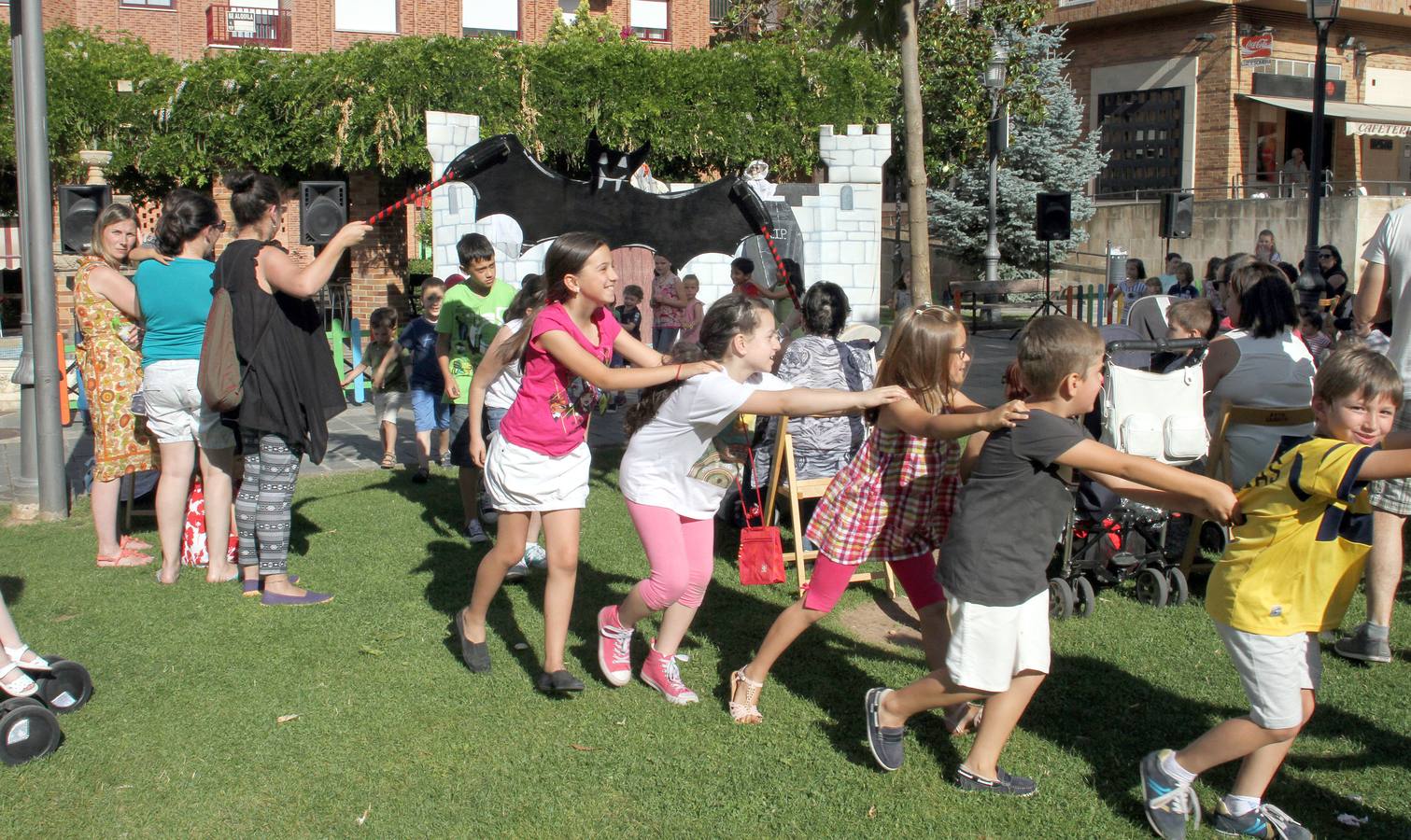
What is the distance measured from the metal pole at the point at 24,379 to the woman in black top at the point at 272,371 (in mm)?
2769

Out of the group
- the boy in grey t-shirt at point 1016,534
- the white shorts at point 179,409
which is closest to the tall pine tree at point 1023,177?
the white shorts at point 179,409

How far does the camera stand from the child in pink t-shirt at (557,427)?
14.1 ft

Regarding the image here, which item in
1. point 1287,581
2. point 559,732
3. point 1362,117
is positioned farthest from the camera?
point 1362,117

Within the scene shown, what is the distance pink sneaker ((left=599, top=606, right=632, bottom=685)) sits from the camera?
4523 mm

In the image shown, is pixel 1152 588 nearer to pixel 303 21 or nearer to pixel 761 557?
pixel 761 557

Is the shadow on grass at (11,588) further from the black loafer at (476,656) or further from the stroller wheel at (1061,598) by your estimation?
the stroller wheel at (1061,598)

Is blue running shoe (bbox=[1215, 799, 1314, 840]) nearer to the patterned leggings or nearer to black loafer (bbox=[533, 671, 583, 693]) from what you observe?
black loafer (bbox=[533, 671, 583, 693])

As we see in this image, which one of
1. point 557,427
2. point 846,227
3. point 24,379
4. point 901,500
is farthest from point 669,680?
point 846,227

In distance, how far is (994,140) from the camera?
853 inches

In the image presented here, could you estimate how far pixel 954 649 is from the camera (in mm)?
3539

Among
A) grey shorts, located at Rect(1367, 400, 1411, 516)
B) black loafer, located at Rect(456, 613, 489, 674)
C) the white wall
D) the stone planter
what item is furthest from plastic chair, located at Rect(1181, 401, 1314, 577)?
the stone planter

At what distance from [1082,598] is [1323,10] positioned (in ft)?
24.1

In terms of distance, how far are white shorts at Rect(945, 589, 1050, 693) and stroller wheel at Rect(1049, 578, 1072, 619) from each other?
191 centimetres

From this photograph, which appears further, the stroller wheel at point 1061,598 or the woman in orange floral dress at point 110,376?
the woman in orange floral dress at point 110,376
